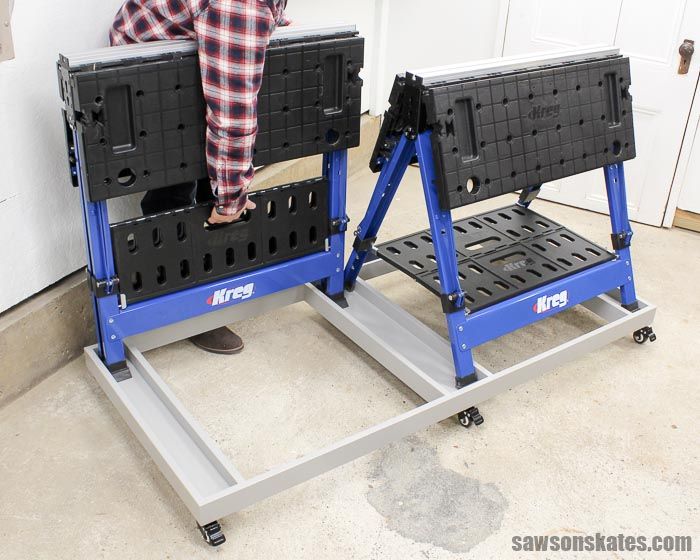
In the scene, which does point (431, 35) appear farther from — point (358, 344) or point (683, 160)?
point (358, 344)

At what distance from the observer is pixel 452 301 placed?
2291 millimetres

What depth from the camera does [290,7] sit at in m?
3.30

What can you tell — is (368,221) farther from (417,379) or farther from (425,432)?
(425,432)

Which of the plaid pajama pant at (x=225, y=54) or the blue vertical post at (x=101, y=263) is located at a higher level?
the plaid pajama pant at (x=225, y=54)

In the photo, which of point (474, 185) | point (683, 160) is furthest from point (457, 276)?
point (683, 160)

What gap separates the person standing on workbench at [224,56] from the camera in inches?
74.8

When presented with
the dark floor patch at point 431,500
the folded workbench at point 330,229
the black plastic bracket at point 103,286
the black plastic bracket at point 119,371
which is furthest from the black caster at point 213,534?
the black plastic bracket at point 103,286

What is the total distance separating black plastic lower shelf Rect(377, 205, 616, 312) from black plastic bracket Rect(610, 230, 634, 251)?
5 cm

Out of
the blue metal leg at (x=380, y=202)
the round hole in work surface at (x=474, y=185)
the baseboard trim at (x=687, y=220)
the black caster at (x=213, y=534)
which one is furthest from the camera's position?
the baseboard trim at (x=687, y=220)

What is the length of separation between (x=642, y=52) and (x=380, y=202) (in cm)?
168

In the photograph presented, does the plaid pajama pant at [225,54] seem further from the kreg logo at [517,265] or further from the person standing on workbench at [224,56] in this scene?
the kreg logo at [517,265]

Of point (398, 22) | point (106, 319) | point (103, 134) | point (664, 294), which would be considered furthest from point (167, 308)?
point (398, 22)

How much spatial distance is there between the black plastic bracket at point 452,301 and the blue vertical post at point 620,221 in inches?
29.0

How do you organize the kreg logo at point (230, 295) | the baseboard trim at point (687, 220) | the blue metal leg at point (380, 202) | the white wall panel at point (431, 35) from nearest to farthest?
the blue metal leg at point (380, 202)
the kreg logo at point (230, 295)
the baseboard trim at point (687, 220)
the white wall panel at point (431, 35)
